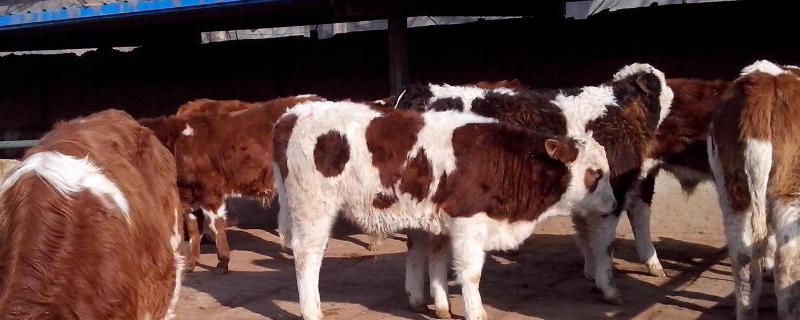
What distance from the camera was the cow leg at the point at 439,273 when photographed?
754 centimetres

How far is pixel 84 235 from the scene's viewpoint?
3926 millimetres

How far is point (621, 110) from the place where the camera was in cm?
862

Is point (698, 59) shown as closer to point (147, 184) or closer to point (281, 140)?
point (281, 140)

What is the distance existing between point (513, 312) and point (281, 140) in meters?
2.38

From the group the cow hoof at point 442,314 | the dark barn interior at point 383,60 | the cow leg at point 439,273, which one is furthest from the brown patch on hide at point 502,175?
the dark barn interior at point 383,60

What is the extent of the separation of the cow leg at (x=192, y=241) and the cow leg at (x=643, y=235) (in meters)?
4.75

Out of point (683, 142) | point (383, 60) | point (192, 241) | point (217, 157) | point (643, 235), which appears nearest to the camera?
point (683, 142)

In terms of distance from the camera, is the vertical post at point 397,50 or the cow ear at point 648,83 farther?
the vertical post at point 397,50

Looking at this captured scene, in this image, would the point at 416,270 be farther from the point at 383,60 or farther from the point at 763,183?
the point at 383,60

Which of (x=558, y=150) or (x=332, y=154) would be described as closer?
(x=558, y=150)

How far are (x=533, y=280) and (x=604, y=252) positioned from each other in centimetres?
106

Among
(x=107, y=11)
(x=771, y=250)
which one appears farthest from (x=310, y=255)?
(x=107, y=11)

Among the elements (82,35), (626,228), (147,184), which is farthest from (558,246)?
(82,35)

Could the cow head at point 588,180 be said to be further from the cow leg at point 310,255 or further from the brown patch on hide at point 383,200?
the cow leg at point 310,255
